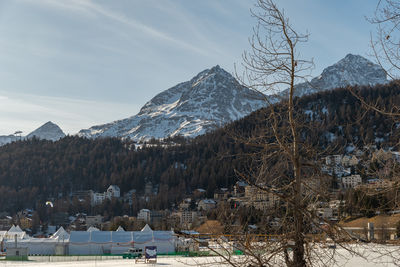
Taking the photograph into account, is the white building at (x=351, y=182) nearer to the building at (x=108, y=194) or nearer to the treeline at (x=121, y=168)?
the treeline at (x=121, y=168)

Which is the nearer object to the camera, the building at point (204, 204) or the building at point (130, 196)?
the building at point (204, 204)

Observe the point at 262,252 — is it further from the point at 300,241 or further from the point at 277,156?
the point at 277,156

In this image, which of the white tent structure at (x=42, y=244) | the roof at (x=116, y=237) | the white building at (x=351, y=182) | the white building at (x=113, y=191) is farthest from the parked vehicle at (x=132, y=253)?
the white building at (x=113, y=191)

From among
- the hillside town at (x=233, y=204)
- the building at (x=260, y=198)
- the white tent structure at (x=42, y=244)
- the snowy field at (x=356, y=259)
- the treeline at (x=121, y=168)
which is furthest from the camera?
the treeline at (x=121, y=168)

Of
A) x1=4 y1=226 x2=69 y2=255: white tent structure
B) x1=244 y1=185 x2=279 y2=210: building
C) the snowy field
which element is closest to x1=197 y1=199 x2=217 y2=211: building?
x1=4 y1=226 x2=69 y2=255: white tent structure

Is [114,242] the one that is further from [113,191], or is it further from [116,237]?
[113,191]

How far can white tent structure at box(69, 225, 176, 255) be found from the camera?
140 ft

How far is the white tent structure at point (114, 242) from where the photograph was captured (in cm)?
4275

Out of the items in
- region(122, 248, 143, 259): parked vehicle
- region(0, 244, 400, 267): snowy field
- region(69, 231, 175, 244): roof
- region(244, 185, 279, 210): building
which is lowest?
region(122, 248, 143, 259): parked vehicle

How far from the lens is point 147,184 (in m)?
166

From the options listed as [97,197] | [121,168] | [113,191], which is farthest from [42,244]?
[121,168]

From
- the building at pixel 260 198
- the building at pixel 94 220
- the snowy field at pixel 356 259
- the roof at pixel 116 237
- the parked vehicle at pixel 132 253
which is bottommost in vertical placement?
the building at pixel 94 220

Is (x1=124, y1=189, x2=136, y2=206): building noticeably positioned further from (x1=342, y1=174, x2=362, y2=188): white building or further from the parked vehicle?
the parked vehicle

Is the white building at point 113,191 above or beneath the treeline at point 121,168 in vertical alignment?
beneath
